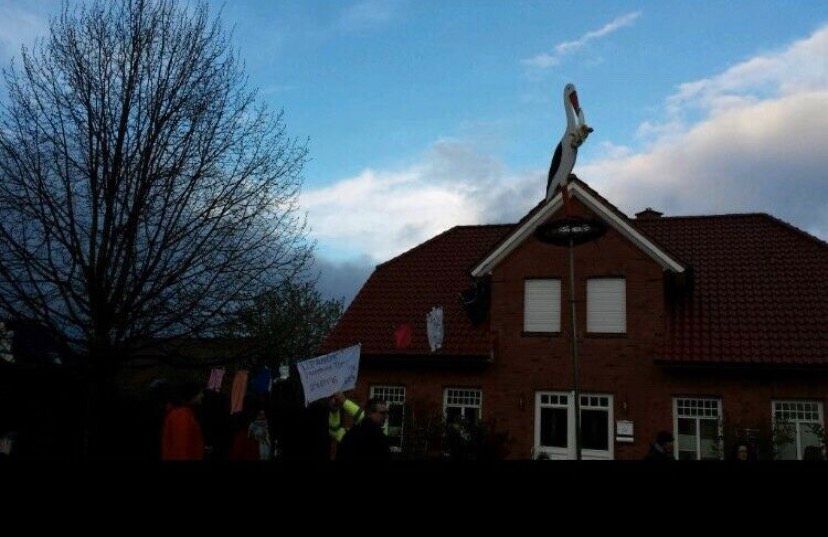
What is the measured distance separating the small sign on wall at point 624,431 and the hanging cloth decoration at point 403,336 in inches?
262

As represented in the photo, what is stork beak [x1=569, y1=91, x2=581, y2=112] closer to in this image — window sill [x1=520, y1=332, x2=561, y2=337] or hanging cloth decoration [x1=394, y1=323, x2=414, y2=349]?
window sill [x1=520, y1=332, x2=561, y2=337]

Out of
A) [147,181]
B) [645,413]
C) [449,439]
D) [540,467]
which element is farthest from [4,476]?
[645,413]

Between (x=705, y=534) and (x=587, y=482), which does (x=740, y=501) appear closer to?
(x=705, y=534)

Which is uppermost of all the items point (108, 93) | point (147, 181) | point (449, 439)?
point (108, 93)

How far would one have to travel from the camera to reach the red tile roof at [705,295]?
18578mm

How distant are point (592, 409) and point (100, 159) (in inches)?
560

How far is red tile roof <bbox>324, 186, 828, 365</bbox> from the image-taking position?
18578mm

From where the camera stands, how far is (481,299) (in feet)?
71.8

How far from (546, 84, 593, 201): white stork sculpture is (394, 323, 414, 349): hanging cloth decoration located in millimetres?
6391

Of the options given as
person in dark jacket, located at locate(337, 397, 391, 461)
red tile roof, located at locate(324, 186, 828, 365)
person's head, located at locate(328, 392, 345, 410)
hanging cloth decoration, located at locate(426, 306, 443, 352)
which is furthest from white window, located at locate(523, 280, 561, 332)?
person in dark jacket, located at locate(337, 397, 391, 461)

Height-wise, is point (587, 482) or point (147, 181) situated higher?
point (147, 181)

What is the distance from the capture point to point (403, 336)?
2152 cm

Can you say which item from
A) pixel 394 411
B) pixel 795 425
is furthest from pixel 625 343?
pixel 394 411

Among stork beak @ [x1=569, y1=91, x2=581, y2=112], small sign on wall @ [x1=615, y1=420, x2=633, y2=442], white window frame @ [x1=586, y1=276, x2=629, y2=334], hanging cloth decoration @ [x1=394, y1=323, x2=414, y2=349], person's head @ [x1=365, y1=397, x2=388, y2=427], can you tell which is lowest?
small sign on wall @ [x1=615, y1=420, x2=633, y2=442]
